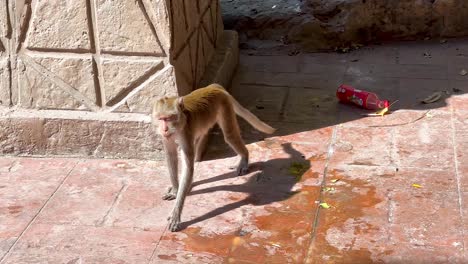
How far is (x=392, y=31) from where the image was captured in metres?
8.56

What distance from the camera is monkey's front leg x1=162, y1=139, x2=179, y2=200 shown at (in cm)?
563

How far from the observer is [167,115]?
5195mm

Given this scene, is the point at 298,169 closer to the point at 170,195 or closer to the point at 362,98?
the point at 170,195

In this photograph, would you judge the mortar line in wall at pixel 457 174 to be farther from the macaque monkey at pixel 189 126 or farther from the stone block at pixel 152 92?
the stone block at pixel 152 92

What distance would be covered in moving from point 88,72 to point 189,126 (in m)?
1.05

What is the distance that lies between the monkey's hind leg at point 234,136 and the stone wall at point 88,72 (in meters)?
0.42

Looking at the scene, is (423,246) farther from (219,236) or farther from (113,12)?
(113,12)

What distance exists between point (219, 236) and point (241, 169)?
922 millimetres

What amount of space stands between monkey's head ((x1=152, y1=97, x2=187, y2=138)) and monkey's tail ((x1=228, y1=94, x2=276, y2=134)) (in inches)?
32.5

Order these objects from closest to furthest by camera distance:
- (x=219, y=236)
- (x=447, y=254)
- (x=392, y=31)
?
(x=447, y=254) < (x=219, y=236) < (x=392, y=31)

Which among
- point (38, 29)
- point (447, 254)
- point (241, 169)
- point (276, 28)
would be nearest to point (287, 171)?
point (241, 169)

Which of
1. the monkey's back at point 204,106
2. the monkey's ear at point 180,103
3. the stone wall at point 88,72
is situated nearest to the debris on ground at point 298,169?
the monkey's back at point 204,106

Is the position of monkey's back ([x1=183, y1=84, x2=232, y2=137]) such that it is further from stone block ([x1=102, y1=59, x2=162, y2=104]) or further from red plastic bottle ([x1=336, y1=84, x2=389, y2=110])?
red plastic bottle ([x1=336, y1=84, x2=389, y2=110])

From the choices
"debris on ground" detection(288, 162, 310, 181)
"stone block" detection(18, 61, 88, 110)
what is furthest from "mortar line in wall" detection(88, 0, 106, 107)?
"debris on ground" detection(288, 162, 310, 181)
